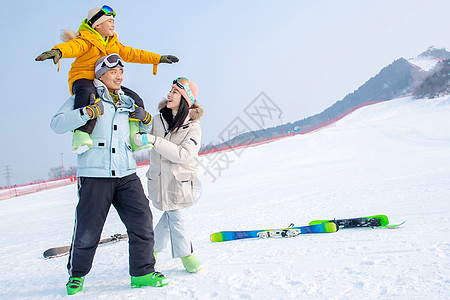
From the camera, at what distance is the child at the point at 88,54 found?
2.29m

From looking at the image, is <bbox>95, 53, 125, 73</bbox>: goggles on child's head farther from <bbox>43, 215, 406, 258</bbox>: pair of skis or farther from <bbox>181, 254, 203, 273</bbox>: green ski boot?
<bbox>43, 215, 406, 258</bbox>: pair of skis

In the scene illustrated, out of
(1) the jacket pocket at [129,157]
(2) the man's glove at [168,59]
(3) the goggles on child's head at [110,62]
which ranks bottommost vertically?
(1) the jacket pocket at [129,157]

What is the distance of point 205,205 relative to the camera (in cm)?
695

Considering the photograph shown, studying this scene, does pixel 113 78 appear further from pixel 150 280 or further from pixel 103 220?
pixel 150 280

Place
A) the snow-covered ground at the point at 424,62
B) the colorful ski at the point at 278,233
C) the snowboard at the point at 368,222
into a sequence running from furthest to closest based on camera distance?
the snow-covered ground at the point at 424,62, the colorful ski at the point at 278,233, the snowboard at the point at 368,222

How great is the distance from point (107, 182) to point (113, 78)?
886 millimetres

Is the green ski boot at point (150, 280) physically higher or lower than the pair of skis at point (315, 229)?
higher

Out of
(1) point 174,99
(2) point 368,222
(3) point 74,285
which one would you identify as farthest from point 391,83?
(3) point 74,285

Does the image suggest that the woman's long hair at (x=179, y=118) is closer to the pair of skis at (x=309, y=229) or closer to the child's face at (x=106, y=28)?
the child's face at (x=106, y=28)

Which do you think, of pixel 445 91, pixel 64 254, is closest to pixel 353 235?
pixel 64 254

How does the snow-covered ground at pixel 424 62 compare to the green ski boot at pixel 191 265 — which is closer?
the green ski boot at pixel 191 265

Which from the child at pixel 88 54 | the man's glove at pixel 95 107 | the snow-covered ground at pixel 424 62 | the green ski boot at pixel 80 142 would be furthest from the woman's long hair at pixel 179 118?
the snow-covered ground at pixel 424 62

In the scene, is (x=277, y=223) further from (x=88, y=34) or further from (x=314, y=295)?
(x=88, y=34)

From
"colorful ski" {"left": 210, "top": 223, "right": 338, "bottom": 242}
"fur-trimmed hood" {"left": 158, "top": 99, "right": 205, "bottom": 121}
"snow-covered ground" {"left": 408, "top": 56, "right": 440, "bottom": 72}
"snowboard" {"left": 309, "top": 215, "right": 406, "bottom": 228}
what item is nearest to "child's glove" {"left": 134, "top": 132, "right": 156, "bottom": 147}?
"fur-trimmed hood" {"left": 158, "top": 99, "right": 205, "bottom": 121}
